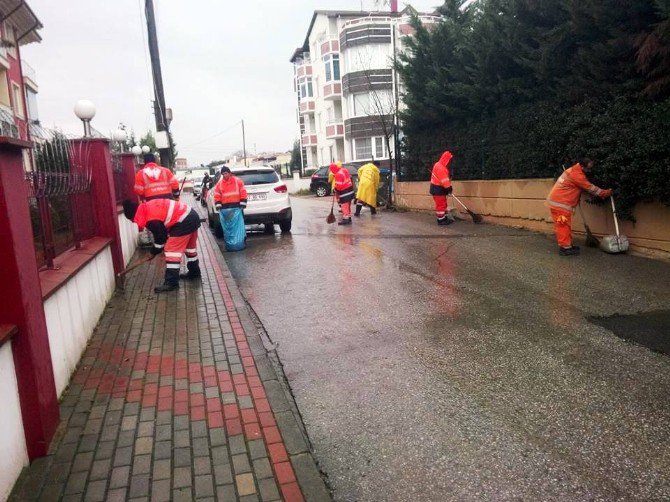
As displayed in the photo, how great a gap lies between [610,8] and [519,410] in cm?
744

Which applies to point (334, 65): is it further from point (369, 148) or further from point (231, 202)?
point (231, 202)

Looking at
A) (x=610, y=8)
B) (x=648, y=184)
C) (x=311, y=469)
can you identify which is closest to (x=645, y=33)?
(x=610, y=8)

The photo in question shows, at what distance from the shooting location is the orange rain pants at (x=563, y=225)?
878 centimetres

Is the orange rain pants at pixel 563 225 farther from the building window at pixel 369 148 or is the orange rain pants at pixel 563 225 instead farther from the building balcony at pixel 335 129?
the building balcony at pixel 335 129

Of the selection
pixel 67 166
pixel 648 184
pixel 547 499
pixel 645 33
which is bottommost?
pixel 547 499

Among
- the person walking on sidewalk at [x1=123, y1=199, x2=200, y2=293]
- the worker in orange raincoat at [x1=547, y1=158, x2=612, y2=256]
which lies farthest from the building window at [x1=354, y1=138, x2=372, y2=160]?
the person walking on sidewalk at [x1=123, y1=199, x2=200, y2=293]

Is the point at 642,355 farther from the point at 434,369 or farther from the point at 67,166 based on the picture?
the point at 67,166

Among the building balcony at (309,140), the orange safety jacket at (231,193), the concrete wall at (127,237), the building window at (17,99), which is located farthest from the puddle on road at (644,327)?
the building balcony at (309,140)

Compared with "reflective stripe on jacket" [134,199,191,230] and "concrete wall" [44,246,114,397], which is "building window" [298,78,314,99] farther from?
"concrete wall" [44,246,114,397]

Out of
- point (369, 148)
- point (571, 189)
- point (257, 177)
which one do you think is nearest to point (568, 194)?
point (571, 189)

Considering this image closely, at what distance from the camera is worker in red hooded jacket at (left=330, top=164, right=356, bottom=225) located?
1506 centimetres

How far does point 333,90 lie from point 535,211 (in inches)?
1351

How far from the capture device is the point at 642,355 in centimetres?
464

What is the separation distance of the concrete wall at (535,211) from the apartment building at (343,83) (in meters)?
18.2
